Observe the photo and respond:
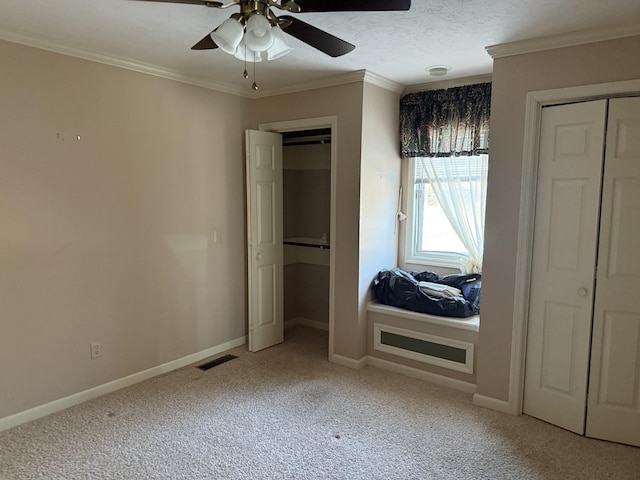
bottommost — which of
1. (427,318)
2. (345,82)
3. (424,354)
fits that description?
(424,354)

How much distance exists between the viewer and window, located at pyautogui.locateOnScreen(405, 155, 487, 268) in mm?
3836

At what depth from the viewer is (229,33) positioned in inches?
70.4

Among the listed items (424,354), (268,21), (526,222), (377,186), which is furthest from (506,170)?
(268,21)

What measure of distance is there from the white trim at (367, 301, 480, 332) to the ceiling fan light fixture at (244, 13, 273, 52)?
246 cm

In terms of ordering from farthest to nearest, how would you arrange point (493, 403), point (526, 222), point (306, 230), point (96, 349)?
point (306, 230) < point (96, 349) < point (493, 403) < point (526, 222)

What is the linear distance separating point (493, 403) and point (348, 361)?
4.05 ft

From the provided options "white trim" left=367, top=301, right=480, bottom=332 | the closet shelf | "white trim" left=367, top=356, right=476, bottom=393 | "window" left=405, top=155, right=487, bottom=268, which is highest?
"window" left=405, top=155, right=487, bottom=268

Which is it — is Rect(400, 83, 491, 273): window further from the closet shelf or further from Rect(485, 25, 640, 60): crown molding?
the closet shelf

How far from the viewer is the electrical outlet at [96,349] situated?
10.4 feet

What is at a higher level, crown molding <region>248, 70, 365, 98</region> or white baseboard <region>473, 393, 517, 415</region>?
crown molding <region>248, 70, 365, 98</region>

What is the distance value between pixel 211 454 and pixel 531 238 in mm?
2438

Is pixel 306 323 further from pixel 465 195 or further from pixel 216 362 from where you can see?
pixel 465 195

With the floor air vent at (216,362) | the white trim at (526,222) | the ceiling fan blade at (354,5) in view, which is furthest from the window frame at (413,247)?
the ceiling fan blade at (354,5)

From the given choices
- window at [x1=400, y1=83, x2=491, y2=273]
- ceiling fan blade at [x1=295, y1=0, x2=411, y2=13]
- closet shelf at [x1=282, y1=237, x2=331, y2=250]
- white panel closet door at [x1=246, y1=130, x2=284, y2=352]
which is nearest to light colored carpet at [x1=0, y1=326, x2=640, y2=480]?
white panel closet door at [x1=246, y1=130, x2=284, y2=352]
